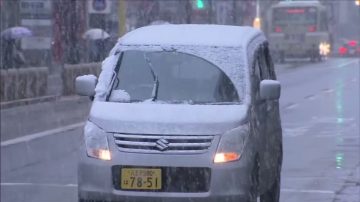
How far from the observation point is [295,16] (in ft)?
178

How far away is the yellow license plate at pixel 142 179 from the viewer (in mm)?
7738

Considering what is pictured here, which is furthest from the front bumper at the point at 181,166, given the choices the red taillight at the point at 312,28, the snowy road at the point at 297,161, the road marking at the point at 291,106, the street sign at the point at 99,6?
the red taillight at the point at 312,28

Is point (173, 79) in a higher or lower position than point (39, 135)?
higher

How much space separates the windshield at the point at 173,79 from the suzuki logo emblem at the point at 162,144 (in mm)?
690

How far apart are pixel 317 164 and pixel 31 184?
4.12 m

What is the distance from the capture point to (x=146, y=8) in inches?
1903

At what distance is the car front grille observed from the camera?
7.79 metres

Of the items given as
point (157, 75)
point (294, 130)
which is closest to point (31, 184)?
point (157, 75)

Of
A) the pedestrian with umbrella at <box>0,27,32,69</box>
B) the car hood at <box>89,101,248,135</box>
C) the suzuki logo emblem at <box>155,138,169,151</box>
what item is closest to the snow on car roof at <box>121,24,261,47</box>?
the car hood at <box>89,101,248,135</box>

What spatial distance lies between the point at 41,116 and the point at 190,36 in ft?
34.6

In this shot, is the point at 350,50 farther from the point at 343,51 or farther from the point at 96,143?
the point at 96,143

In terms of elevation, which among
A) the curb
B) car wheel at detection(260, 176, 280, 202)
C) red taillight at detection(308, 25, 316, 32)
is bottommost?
red taillight at detection(308, 25, 316, 32)

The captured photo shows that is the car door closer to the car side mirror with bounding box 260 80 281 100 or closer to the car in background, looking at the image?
the car side mirror with bounding box 260 80 281 100

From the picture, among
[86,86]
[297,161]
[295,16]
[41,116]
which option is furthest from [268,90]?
[295,16]
